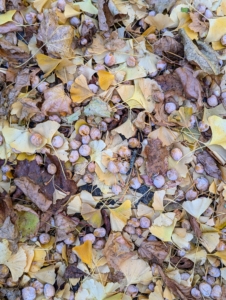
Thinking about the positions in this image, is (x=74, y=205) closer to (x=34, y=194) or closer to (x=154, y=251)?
(x=34, y=194)

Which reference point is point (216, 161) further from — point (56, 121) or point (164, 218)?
point (56, 121)

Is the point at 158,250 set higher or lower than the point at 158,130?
lower

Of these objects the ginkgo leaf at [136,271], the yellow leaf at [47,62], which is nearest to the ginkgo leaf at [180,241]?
the ginkgo leaf at [136,271]

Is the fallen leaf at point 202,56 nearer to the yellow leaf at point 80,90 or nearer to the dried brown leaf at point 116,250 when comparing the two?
the yellow leaf at point 80,90

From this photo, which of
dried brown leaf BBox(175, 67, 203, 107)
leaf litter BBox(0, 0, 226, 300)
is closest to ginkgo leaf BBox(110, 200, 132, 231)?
leaf litter BBox(0, 0, 226, 300)

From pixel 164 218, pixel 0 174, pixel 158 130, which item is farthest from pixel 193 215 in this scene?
pixel 0 174

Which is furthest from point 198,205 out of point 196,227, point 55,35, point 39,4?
point 39,4

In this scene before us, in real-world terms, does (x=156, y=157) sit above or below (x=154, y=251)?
above
